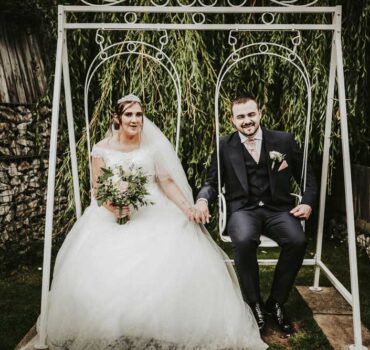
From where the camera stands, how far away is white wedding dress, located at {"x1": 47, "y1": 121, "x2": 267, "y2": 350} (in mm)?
2453

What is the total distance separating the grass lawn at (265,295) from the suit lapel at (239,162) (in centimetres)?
97

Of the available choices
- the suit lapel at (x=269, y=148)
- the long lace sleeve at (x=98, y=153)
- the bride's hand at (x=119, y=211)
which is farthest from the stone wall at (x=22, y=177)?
the suit lapel at (x=269, y=148)

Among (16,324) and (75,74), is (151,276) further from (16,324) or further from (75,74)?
(75,74)

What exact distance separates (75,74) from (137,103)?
5.80 ft

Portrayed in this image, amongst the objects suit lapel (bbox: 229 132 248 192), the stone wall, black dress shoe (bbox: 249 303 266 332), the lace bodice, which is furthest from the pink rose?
the stone wall

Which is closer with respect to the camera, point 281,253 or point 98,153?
point 281,253

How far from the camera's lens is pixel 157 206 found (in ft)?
10.4

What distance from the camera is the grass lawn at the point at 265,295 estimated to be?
2.90 metres

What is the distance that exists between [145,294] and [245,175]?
3.65ft

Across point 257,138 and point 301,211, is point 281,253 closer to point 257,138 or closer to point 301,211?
point 301,211

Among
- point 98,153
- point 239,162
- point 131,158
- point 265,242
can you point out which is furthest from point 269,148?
point 98,153

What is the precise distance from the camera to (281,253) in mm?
2975

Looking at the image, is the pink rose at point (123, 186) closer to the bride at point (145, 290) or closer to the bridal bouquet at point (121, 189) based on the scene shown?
the bridal bouquet at point (121, 189)

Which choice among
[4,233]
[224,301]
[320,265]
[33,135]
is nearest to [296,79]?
[320,265]
